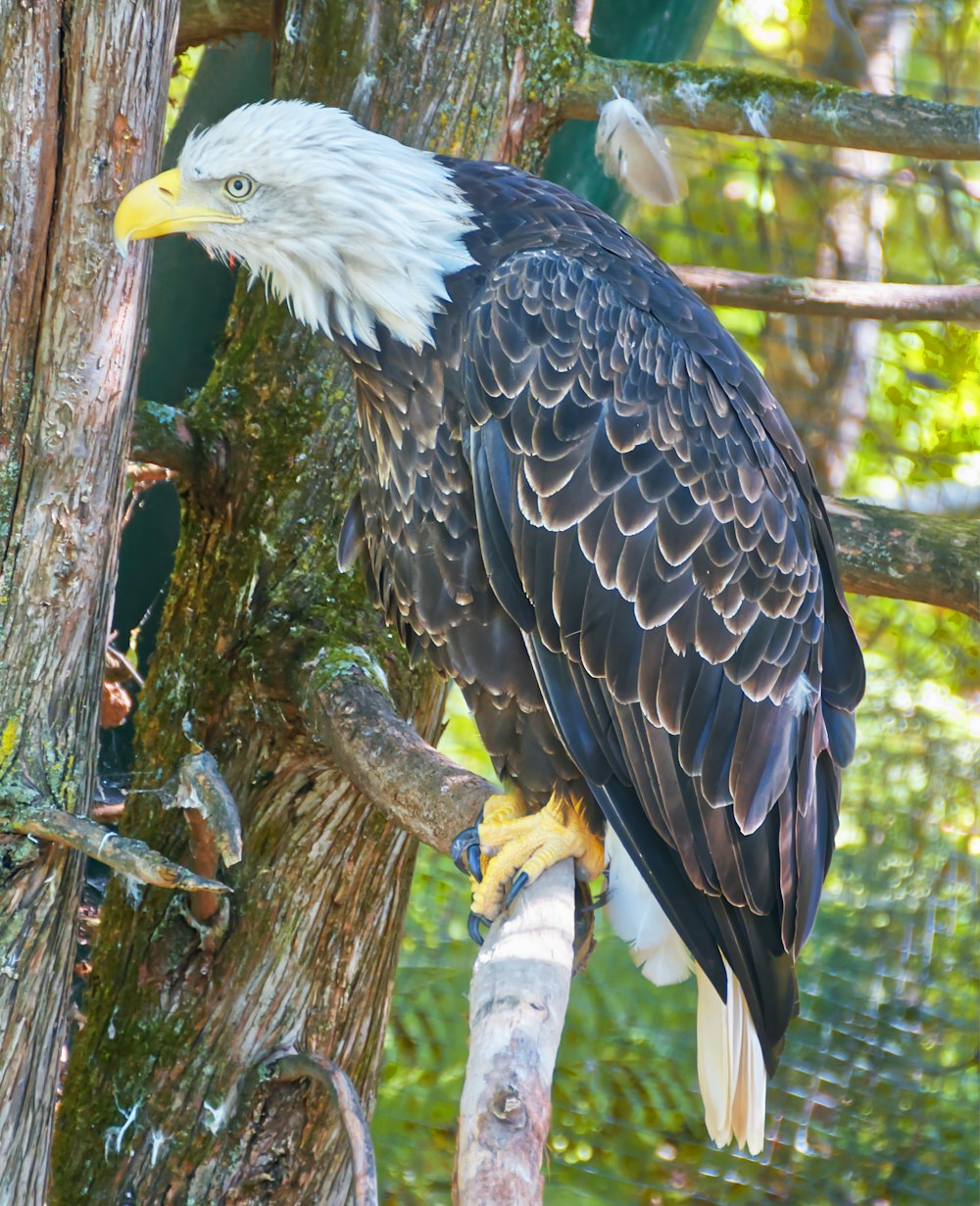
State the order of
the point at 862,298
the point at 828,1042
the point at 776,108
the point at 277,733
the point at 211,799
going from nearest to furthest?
1. the point at 211,799
2. the point at 277,733
3. the point at 776,108
4. the point at 862,298
5. the point at 828,1042

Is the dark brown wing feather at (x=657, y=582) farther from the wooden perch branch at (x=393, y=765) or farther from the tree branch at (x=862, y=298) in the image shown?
the tree branch at (x=862, y=298)

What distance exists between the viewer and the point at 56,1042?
8.58ft

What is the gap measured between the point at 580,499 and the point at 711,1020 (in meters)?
1.18

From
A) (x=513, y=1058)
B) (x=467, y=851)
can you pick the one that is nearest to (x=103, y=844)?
(x=467, y=851)

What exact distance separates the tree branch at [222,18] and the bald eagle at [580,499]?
4.75 ft

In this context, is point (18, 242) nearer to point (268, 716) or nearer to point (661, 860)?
point (268, 716)

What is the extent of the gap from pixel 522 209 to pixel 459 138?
69 centimetres

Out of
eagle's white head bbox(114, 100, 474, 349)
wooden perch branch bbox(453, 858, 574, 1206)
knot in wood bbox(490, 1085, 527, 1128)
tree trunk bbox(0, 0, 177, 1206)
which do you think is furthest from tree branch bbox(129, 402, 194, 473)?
knot in wood bbox(490, 1085, 527, 1128)

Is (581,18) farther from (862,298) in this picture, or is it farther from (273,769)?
(273,769)

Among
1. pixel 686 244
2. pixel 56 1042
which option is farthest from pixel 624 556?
pixel 686 244

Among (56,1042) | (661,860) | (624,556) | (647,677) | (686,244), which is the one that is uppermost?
(686,244)

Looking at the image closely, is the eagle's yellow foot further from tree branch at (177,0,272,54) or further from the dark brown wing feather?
tree branch at (177,0,272,54)

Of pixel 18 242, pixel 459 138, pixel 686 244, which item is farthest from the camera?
pixel 686 244

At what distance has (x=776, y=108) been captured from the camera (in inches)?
128
